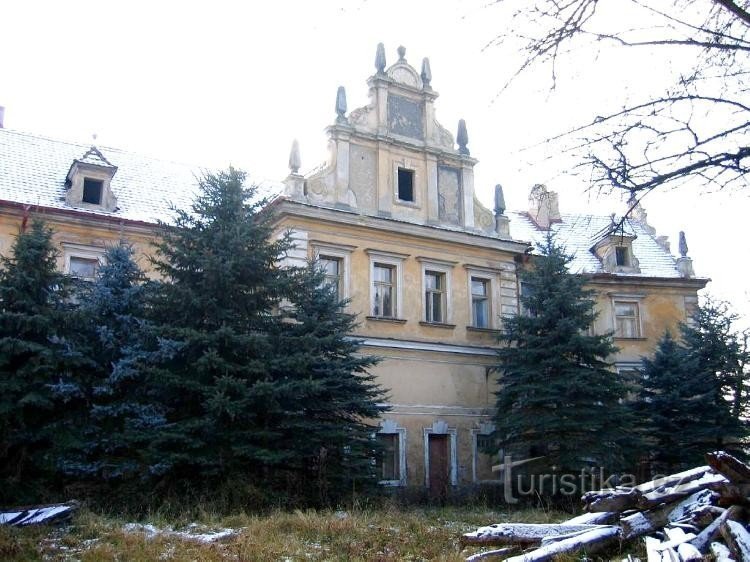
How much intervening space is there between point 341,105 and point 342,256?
455 cm

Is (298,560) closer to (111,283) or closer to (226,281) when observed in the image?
(226,281)

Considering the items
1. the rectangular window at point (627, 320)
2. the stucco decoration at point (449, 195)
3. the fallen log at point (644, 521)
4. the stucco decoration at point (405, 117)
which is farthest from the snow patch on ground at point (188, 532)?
the rectangular window at point (627, 320)

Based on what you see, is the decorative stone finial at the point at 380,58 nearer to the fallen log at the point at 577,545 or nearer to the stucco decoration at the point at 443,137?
the stucco decoration at the point at 443,137

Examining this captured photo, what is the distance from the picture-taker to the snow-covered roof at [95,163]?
2127 centimetres

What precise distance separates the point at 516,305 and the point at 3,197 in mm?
15363

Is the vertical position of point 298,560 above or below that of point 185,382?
below

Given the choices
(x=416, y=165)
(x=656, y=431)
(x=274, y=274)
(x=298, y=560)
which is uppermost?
(x=416, y=165)

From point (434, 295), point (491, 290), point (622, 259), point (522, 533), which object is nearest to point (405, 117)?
point (434, 295)

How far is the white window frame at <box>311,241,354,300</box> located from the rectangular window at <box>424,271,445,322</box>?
274 cm

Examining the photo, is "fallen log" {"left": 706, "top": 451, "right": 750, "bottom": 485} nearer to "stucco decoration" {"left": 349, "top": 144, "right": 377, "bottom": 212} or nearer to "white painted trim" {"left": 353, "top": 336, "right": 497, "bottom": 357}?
"white painted trim" {"left": 353, "top": 336, "right": 497, "bottom": 357}

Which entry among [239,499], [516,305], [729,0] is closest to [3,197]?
[239,499]

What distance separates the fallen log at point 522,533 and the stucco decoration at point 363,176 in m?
13.9

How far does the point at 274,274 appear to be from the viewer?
55.3ft

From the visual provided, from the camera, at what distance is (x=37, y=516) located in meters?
10.8
